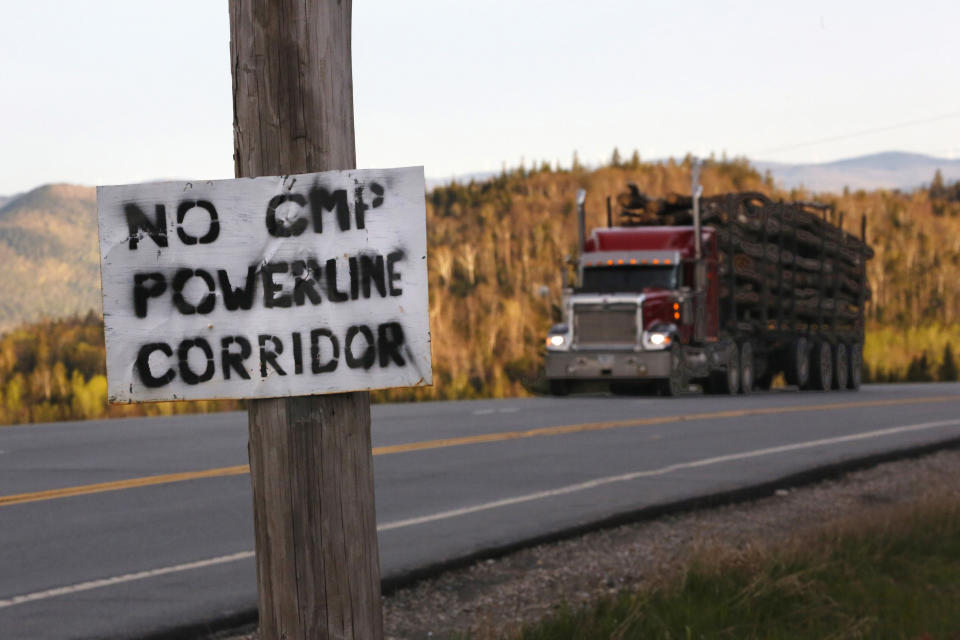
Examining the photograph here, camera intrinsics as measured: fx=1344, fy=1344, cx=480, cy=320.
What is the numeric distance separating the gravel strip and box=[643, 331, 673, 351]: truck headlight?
13.9 metres

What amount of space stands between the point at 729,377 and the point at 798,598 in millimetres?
22539

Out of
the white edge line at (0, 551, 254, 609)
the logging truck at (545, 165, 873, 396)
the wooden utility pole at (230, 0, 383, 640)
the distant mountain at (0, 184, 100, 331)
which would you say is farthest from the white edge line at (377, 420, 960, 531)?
the distant mountain at (0, 184, 100, 331)

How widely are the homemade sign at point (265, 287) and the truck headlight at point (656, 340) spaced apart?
2274 centimetres

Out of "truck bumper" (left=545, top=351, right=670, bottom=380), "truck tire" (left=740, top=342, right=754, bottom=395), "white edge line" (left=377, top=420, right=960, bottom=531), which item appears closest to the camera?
"white edge line" (left=377, top=420, right=960, bottom=531)

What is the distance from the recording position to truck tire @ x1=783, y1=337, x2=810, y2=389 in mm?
32031

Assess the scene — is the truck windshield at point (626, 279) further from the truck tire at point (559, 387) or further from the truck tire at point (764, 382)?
the truck tire at point (764, 382)

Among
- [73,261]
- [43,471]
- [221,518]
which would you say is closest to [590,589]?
[221,518]

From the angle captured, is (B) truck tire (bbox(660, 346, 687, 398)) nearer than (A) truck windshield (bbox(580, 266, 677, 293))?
Yes

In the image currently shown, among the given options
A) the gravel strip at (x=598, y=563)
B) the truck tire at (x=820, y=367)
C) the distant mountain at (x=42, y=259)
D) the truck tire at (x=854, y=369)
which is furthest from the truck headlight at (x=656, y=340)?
the distant mountain at (x=42, y=259)

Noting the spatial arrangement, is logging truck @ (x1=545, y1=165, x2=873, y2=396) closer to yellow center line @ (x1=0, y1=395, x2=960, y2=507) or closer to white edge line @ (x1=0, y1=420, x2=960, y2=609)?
yellow center line @ (x1=0, y1=395, x2=960, y2=507)

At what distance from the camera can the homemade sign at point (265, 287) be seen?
353 cm

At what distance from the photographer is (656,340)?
26031mm

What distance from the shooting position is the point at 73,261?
119125mm

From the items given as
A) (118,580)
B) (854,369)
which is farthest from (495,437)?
(854,369)
